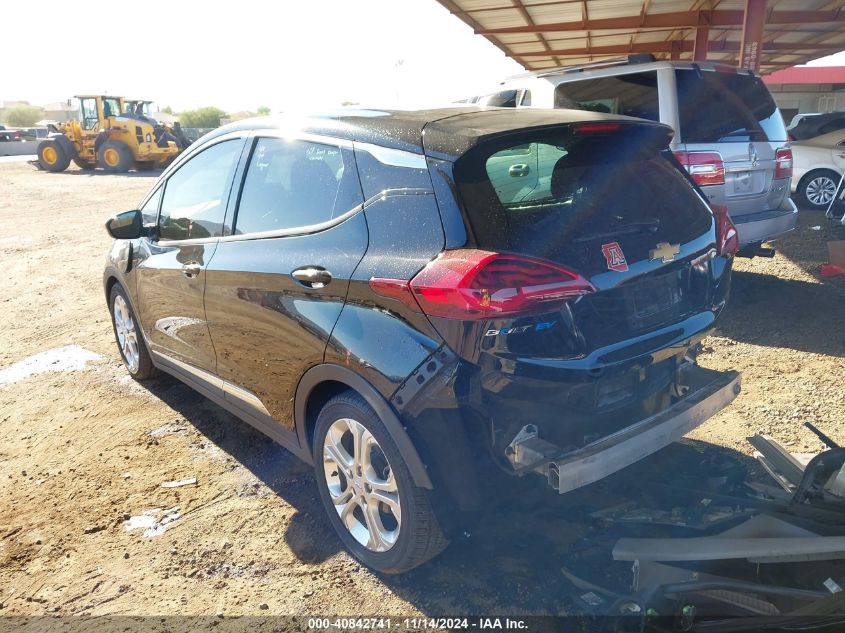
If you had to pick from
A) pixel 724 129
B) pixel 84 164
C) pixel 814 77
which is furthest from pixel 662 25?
pixel 814 77

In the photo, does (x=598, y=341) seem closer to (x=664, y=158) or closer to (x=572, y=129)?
(x=572, y=129)

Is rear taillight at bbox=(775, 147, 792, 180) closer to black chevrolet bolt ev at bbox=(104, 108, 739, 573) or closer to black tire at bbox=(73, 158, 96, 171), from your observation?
black chevrolet bolt ev at bbox=(104, 108, 739, 573)

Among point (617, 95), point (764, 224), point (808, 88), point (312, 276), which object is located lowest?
point (764, 224)

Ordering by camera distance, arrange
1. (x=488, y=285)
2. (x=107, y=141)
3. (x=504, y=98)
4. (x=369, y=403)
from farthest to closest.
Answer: (x=107, y=141)
(x=504, y=98)
(x=369, y=403)
(x=488, y=285)

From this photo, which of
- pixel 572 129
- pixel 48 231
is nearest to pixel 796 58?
pixel 48 231

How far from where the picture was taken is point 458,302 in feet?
7.50

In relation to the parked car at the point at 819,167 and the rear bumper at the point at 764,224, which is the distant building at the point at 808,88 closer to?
the parked car at the point at 819,167

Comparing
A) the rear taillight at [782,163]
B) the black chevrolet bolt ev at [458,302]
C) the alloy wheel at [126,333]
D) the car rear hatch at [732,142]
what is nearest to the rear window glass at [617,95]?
the car rear hatch at [732,142]

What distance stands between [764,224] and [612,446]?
4.41 m

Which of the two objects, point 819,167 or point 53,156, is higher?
point 53,156

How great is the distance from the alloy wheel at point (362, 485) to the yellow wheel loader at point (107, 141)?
24251 mm

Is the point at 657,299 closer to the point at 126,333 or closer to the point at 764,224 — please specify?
the point at 764,224

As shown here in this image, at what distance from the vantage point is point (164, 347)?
4441 mm

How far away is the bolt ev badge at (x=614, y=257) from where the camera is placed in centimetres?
254
